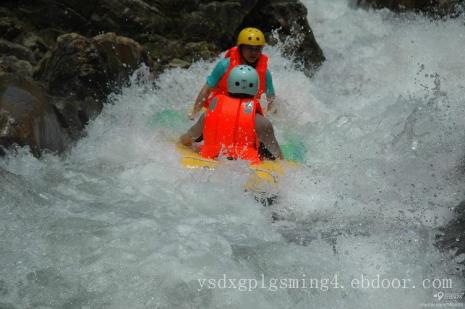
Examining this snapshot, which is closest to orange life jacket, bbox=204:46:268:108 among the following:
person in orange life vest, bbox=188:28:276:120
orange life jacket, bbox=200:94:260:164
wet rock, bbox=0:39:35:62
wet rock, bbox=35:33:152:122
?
person in orange life vest, bbox=188:28:276:120

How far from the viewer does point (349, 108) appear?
8812 millimetres

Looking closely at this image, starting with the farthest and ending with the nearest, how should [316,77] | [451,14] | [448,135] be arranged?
[451,14] → [316,77] → [448,135]

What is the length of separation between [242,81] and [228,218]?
1397mm

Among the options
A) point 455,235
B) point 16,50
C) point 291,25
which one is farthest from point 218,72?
point 455,235

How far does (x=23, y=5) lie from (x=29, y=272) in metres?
5.79

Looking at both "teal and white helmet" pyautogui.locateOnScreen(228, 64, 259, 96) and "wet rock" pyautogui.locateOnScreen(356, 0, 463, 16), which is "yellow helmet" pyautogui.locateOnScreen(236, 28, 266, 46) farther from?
"wet rock" pyautogui.locateOnScreen(356, 0, 463, 16)

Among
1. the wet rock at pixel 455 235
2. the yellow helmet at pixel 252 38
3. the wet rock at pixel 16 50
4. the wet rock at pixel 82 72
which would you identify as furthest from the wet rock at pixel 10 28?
the wet rock at pixel 455 235

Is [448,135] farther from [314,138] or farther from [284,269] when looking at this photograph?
[284,269]

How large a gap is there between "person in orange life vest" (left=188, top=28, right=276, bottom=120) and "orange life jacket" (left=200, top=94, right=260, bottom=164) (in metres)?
1.49

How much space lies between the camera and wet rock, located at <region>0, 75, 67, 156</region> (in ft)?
17.8

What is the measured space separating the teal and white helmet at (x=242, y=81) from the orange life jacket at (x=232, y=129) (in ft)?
0.31

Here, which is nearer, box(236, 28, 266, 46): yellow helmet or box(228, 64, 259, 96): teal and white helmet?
box(228, 64, 259, 96): teal and white helmet

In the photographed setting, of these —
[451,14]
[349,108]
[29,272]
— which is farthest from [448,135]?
[451,14]

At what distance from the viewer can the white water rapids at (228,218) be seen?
12.8 feet
